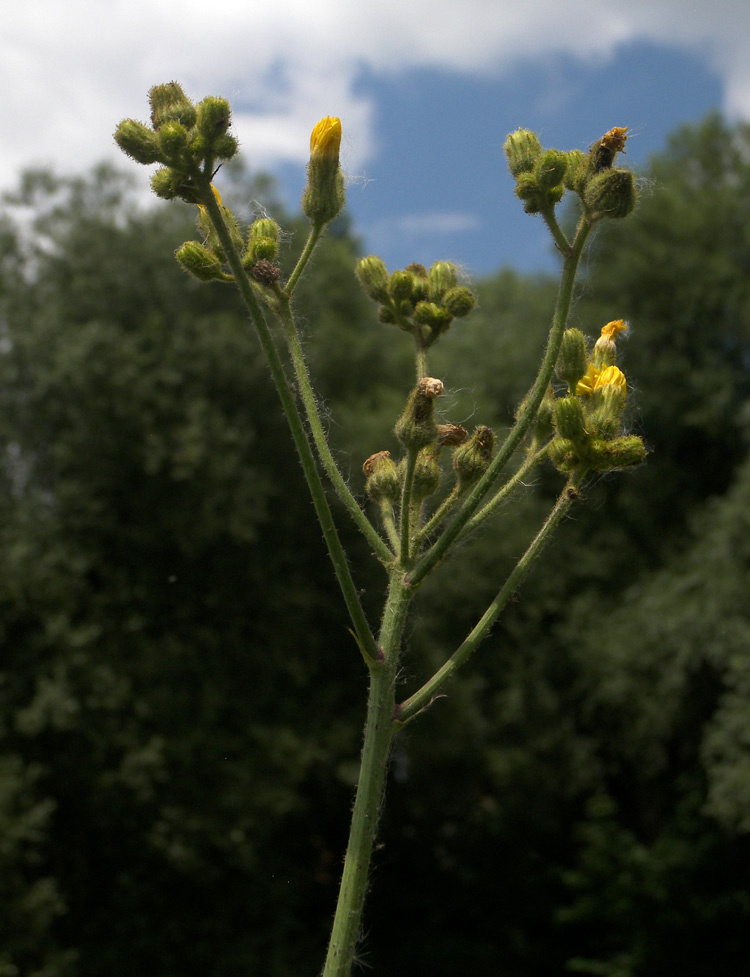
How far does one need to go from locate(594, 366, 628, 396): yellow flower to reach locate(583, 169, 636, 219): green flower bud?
0.28 metres

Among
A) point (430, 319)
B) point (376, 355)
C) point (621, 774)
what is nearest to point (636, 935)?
point (621, 774)

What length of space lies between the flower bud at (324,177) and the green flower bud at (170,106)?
27 centimetres

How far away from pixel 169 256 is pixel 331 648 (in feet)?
22.3

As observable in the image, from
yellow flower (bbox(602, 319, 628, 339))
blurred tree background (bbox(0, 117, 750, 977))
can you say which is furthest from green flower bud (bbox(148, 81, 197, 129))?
blurred tree background (bbox(0, 117, 750, 977))

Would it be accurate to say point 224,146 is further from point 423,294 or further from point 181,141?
point 423,294

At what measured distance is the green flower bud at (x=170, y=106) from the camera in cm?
171

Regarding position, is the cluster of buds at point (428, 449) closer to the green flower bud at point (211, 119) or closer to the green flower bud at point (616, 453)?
the green flower bud at point (616, 453)

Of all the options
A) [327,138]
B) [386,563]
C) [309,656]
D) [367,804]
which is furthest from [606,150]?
[309,656]

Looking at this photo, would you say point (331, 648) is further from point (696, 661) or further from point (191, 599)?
point (696, 661)

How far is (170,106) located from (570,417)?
86cm

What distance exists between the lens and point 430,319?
6.68 feet

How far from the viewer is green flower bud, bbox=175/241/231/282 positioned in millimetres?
1802

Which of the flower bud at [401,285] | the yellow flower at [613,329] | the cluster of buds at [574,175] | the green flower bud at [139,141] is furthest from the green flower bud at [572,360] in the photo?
the green flower bud at [139,141]

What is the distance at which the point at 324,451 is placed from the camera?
5.45 ft
